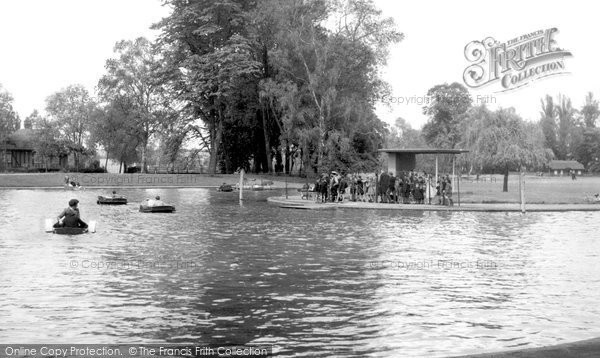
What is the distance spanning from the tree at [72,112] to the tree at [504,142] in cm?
6663

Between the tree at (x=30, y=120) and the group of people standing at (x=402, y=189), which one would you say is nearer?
the group of people standing at (x=402, y=189)

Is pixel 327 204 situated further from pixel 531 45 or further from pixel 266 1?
pixel 266 1

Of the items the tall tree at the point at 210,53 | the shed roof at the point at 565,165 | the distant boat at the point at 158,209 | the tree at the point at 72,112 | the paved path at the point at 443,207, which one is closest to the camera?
the distant boat at the point at 158,209

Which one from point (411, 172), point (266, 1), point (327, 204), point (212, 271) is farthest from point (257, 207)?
point (266, 1)

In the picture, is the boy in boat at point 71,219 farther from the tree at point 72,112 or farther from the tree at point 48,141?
the tree at point 72,112

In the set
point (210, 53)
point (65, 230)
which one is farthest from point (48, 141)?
point (65, 230)

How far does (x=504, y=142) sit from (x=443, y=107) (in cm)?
7982

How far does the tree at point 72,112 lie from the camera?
360ft

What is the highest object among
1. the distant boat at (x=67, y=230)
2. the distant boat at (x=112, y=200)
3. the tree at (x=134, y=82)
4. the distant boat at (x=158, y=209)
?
the tree at (x=134, y=82)

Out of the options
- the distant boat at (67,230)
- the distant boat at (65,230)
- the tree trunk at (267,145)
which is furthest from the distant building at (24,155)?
the distant boat at (67,230)

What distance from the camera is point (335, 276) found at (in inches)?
663

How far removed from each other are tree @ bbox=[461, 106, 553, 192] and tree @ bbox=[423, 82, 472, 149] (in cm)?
7323

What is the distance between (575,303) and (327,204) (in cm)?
3220

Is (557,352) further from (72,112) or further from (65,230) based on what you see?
(72,112)
